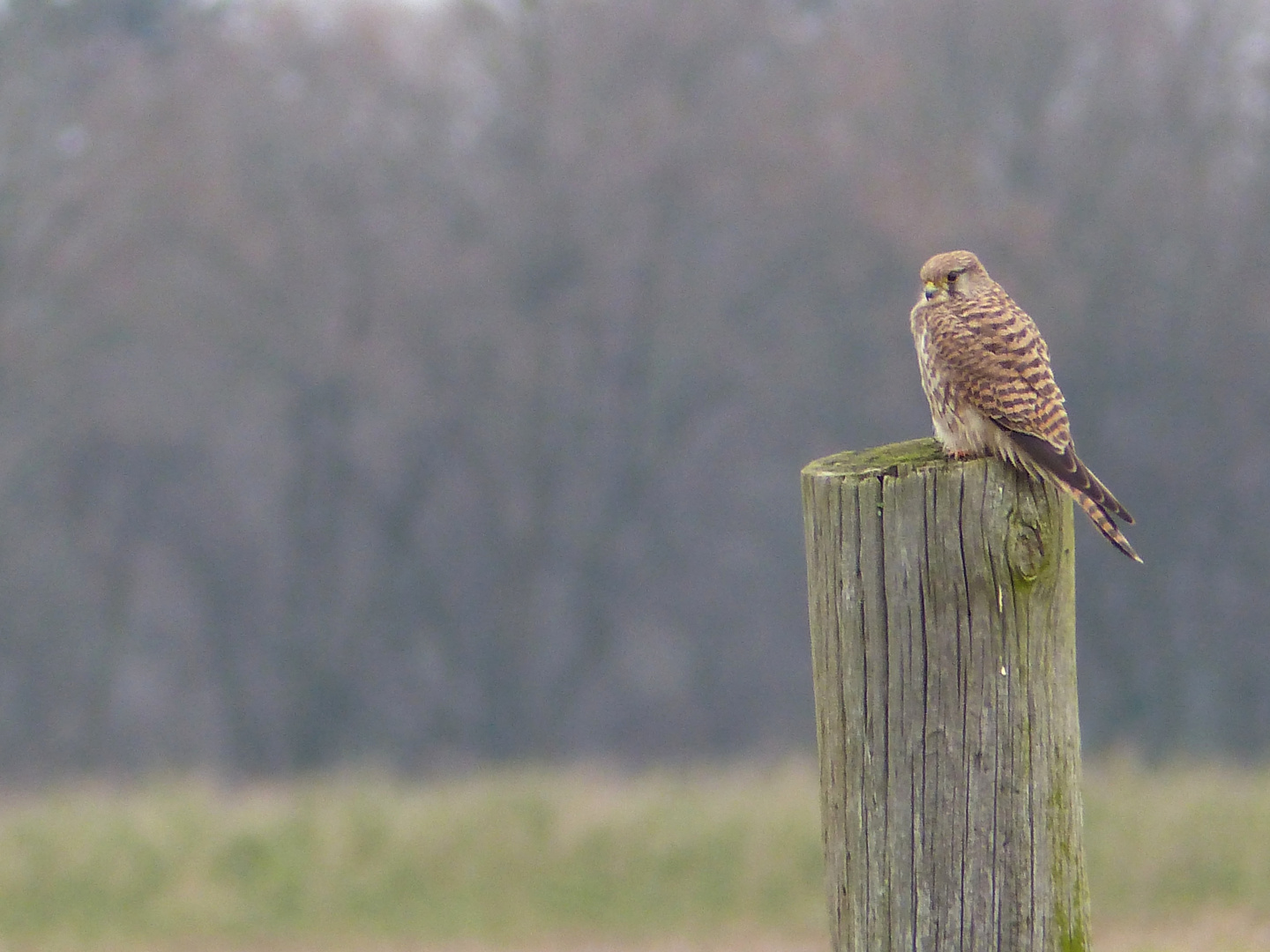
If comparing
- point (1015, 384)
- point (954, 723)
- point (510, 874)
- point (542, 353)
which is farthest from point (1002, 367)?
point (542, 353)

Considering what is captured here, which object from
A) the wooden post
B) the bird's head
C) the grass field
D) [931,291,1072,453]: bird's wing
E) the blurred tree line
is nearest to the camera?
the wooden post

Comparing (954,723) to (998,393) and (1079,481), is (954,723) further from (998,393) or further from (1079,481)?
(998,393)

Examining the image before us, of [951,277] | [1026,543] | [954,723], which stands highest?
[951,277]

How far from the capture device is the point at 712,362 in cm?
1877

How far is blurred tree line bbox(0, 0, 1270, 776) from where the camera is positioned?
17453 mm

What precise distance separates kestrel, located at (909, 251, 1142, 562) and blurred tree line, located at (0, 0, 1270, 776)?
14245 mm

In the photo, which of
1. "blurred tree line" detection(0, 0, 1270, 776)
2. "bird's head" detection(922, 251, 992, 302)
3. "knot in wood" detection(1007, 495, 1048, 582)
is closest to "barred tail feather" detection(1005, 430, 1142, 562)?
"knot in wood" detection(1007, 495, 1048, 582)

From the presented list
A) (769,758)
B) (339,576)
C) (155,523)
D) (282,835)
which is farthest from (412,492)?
(282,835)

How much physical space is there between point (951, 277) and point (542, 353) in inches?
604

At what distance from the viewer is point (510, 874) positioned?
31.2 feet

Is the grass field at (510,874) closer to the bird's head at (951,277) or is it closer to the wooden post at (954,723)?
the bird's head at (951,277)

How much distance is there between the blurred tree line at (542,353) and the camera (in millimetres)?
17453

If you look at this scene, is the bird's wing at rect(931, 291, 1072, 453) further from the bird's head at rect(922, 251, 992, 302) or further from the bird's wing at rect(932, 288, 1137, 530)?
the bird's head at rect(922, 251, 992, 302)

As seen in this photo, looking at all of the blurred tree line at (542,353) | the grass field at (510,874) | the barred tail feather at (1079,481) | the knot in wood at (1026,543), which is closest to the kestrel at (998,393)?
the barred tail feather at (1079,481)
